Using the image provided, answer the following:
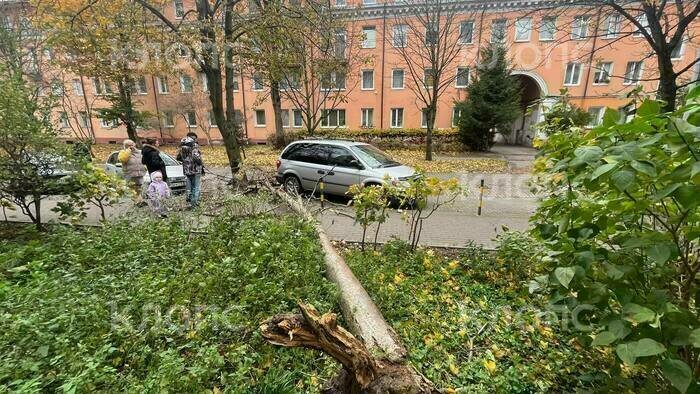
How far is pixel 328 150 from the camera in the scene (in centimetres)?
924

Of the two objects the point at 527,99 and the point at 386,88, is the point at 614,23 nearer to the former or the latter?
the point at 386,88

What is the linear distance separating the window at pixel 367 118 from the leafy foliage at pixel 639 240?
27175mm

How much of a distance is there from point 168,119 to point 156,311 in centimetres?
3080

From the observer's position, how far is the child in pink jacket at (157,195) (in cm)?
591

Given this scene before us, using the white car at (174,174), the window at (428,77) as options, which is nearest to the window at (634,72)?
the window at (428,77)

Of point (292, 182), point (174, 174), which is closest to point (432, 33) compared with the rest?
point (292, 182)

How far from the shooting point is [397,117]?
2777 centimetres

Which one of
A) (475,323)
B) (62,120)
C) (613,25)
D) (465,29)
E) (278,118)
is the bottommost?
(475,323)

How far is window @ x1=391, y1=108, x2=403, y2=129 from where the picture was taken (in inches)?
1088

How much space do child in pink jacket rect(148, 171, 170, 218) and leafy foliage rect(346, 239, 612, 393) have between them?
12.6 ft

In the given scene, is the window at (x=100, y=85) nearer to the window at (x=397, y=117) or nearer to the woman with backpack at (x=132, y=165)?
the woman with backpack at (x=132, y=165)

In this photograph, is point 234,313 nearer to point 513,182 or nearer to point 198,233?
point 198,233

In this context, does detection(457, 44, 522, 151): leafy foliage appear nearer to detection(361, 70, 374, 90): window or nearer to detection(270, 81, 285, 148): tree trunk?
detection(361, 70, 374, 90): window

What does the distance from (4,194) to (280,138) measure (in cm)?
1598
